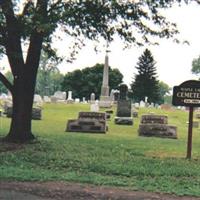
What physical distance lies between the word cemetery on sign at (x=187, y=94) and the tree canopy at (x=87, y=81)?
84.9m

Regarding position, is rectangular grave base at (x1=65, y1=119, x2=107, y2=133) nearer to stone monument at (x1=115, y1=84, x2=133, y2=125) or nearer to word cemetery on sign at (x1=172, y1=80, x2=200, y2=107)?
stone monument at (x1=115, y1=84, x2=133, y2=125)

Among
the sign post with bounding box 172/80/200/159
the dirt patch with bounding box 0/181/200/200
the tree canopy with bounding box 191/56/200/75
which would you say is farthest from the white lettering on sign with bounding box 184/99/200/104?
the tree canopy with bounding box 191/56/200/75

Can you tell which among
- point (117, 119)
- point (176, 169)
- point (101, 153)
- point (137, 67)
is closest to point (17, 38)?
point (101, 153)

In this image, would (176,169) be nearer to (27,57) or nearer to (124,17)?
(124,17)

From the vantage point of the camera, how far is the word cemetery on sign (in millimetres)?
14633

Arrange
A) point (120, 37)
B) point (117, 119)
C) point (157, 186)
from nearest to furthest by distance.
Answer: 1. point (157, 186)
2. point (120, 37)
3. point (117, 119)

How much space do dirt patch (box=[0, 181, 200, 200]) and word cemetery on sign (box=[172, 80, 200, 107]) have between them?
5.48 m

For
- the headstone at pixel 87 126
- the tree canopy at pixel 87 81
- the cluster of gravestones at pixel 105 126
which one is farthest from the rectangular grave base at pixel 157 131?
the tree canopy at pixel 87 81

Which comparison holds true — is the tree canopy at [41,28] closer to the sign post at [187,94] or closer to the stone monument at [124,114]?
the sign post at [187,94]

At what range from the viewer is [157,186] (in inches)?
396

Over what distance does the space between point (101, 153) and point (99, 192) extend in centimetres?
Result: 564

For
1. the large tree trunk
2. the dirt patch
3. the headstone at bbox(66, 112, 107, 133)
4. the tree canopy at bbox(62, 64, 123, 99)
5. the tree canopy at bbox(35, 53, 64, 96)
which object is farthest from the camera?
the tree canopy at bbox(35, 53, 64, 96)

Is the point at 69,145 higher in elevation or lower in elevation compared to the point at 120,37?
lower

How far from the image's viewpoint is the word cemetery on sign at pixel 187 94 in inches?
576
